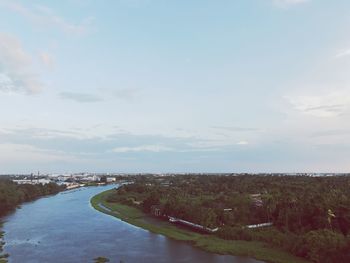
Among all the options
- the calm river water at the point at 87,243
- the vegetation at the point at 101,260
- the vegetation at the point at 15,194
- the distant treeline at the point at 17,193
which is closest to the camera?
the vegetation at the point at 101,260

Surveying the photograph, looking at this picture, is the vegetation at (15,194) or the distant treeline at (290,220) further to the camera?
the vegetation at (15,194)

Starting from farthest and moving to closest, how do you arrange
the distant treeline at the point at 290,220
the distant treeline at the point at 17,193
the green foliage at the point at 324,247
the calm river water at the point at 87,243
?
the distant treeline at the point at 17,193 < the calm river water at the point at 87,243 < the distant treeline at the point at 290,220 < the green foliage at the point at 324,247

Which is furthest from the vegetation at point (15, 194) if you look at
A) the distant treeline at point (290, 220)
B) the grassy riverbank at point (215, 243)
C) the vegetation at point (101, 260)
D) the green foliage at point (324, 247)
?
the green foliage at point (324, 247)

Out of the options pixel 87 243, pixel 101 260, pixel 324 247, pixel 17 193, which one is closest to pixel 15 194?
pixel 17 193

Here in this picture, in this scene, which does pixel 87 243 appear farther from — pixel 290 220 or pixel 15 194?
pixel 15 194

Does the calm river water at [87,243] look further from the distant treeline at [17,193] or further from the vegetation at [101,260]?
the distant treeline at [17,193]

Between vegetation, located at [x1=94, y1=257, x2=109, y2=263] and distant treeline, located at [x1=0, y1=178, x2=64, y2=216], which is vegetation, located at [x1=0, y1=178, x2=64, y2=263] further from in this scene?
vegetation, located at [x1=94, y1=257, x2=109, y2=263]
